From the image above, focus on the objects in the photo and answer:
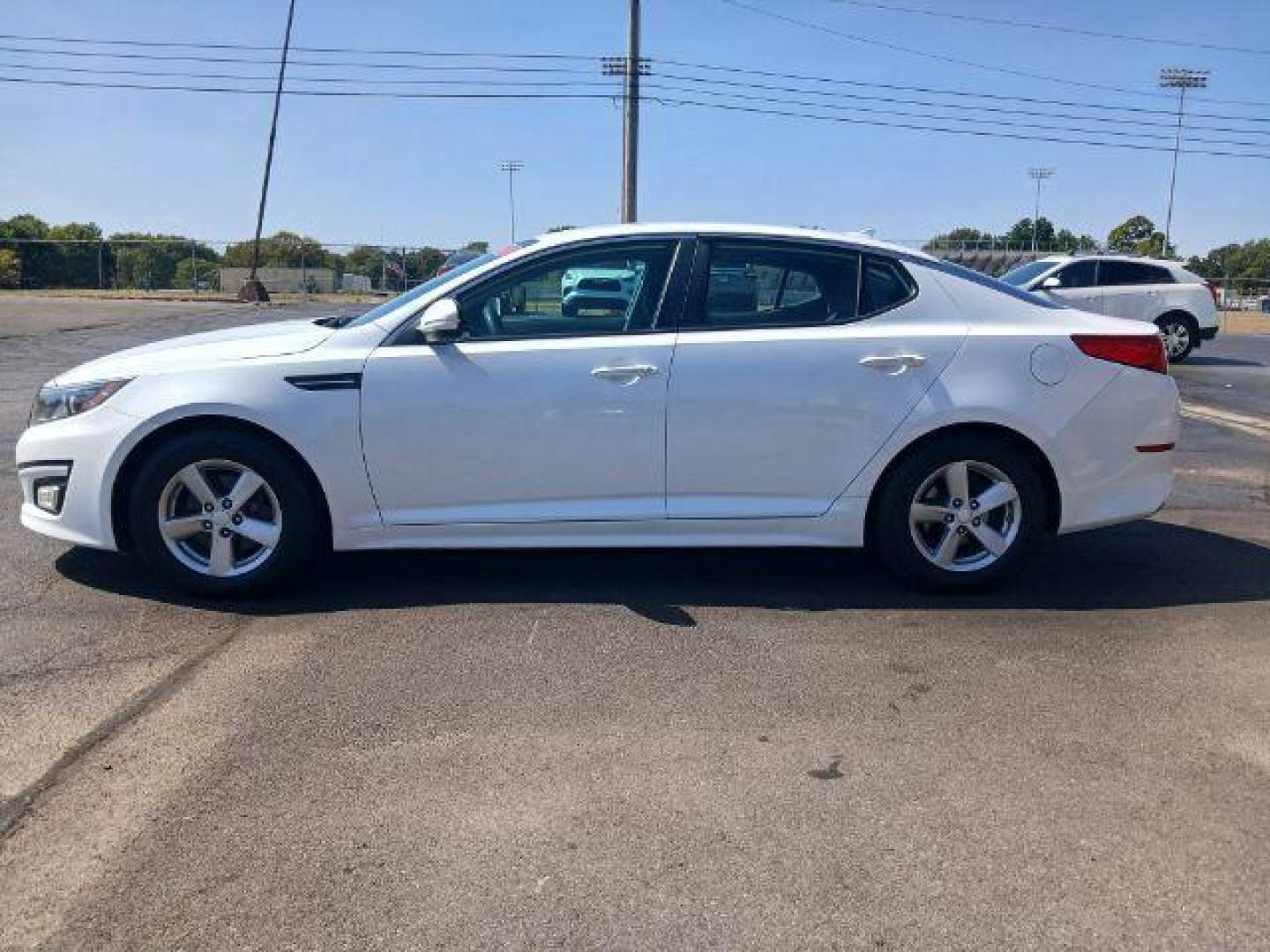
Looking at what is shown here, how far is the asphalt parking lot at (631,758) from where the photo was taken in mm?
2559

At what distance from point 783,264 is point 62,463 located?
3208 mm

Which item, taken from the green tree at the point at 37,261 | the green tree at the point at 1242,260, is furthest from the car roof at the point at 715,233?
the green tree at the point at 1242,260

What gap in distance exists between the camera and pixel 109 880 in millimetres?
2639

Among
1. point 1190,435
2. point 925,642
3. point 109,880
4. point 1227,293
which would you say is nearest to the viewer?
point 109,880

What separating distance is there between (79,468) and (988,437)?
3880mm

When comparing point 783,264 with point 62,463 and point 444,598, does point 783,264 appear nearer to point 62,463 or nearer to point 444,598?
point 444,598

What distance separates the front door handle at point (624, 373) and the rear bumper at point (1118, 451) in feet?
5.95

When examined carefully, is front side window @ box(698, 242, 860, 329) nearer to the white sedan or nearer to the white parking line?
the white sedan

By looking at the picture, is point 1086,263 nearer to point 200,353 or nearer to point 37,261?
point 200,353

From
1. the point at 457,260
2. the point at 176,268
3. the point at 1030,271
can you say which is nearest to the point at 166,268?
the point at 176,268

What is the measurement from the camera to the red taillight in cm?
480

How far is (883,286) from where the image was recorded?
16.0ft

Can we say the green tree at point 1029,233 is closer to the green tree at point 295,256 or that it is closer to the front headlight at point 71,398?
the green tree at point 295,256

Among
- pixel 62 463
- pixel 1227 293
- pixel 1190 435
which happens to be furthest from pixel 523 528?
pixel 1227 293
